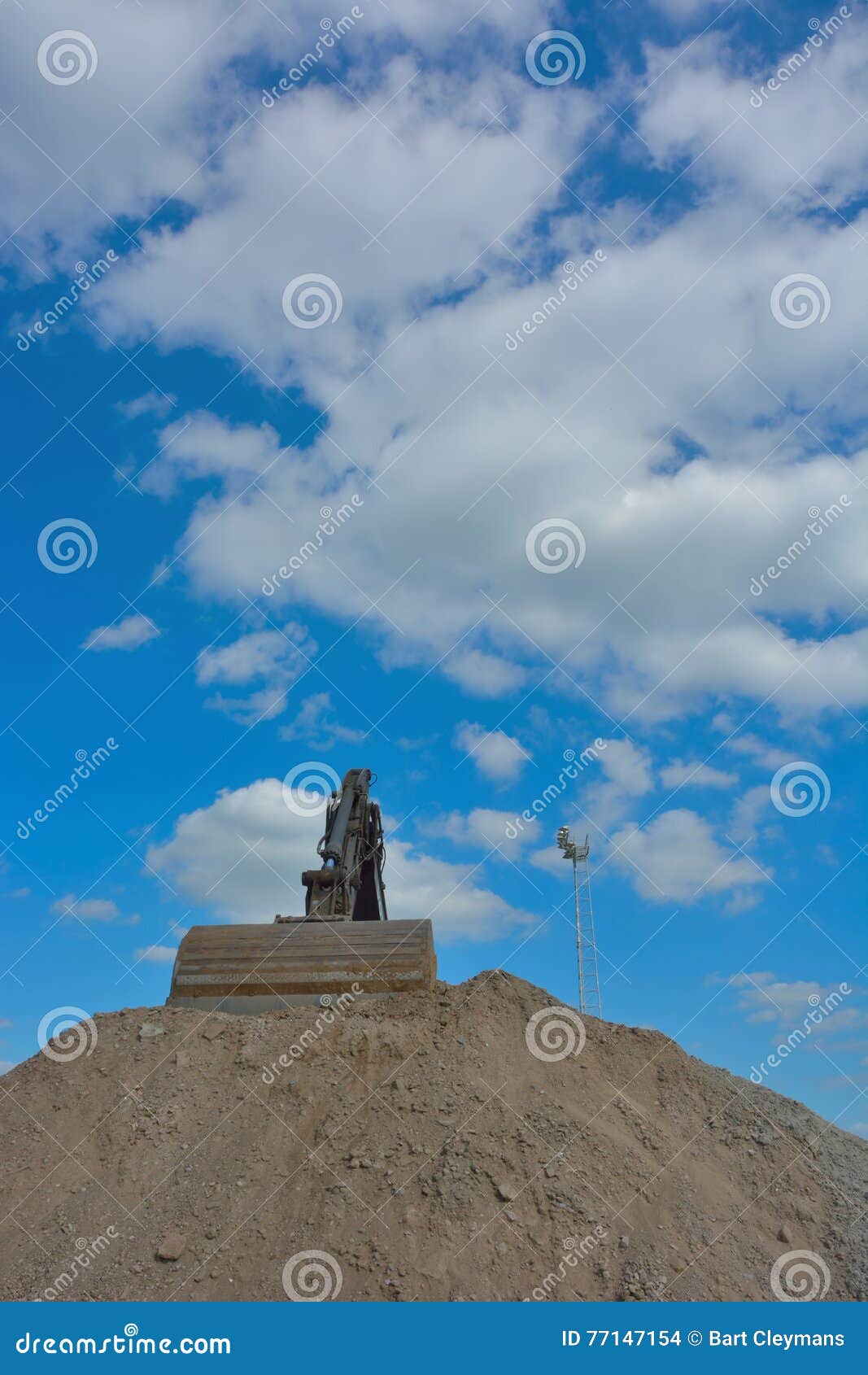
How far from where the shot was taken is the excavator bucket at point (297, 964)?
1066 cm

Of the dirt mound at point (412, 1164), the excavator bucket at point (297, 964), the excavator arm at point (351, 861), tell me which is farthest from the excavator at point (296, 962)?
the excavator arm at point (351, 861)

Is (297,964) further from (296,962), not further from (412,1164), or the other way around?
(412,1164)

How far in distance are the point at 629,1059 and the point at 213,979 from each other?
5.14 meters

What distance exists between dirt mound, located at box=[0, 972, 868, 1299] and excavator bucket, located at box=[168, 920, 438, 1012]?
36 cm

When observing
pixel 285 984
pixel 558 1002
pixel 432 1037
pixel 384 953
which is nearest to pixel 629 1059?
pixel 558 1002

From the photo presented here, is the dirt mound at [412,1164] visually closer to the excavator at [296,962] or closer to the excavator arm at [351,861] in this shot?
the excavator at [296,962]

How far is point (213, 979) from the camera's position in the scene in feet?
35.7

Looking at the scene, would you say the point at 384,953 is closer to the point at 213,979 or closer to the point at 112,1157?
the point at 213,979

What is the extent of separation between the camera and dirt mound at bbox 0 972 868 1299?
283 inches

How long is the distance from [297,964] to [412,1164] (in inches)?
132

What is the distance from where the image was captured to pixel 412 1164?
799cm

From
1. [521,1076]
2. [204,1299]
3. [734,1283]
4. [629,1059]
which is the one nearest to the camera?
[204,1299]

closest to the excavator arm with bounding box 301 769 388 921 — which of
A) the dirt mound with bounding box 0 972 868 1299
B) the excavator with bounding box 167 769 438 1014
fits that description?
the excavator with bounding box 167 769 438 1014

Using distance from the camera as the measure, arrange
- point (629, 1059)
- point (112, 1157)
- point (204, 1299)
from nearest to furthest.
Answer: point (204, 1299) < point (112, 1157) < point (629, 1059)
